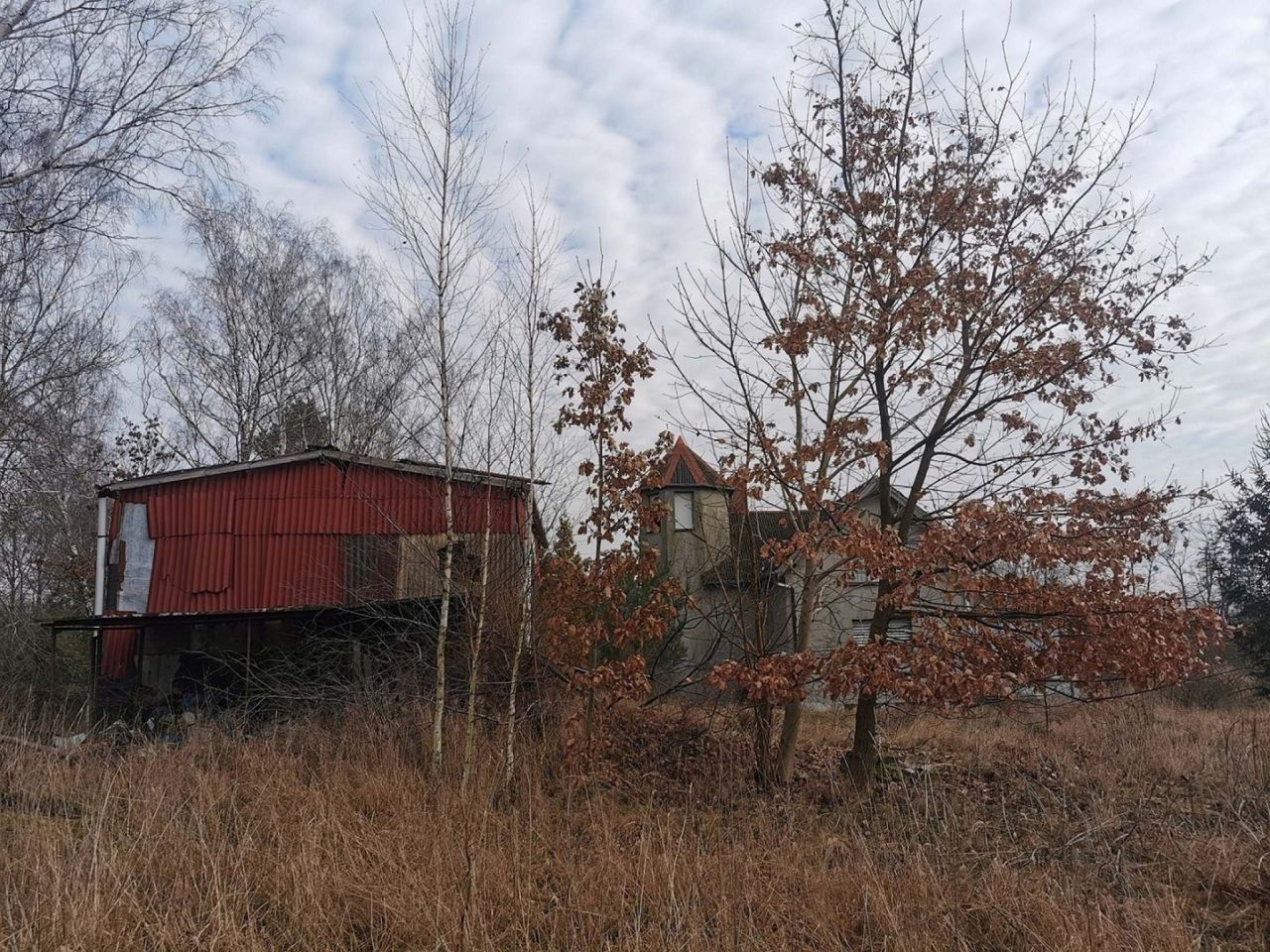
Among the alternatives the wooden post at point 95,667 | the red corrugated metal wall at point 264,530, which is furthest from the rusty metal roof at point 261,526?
the wooden post at point 95,667

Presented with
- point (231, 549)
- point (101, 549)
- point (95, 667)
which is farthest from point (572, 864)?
point (101, 549)

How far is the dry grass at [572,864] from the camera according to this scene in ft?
15.7

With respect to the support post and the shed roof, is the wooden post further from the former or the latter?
the shed roof

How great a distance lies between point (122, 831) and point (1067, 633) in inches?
302

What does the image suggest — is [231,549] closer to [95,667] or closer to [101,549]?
[101,549]

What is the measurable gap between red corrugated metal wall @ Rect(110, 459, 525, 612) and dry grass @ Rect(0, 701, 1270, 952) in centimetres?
794

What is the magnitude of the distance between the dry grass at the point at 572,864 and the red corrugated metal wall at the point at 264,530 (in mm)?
7943

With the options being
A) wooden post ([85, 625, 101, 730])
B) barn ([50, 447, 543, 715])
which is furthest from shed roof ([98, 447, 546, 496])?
wooden post ([85, 625, 101, 730])

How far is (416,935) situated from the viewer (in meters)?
4.86

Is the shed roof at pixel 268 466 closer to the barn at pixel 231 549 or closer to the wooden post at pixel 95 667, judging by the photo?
the barn at pixel 231 549

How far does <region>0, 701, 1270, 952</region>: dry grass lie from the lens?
4.79 metres

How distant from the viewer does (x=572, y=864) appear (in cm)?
574

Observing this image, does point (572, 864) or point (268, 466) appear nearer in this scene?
point (572, 864)

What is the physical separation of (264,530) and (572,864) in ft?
43.1
